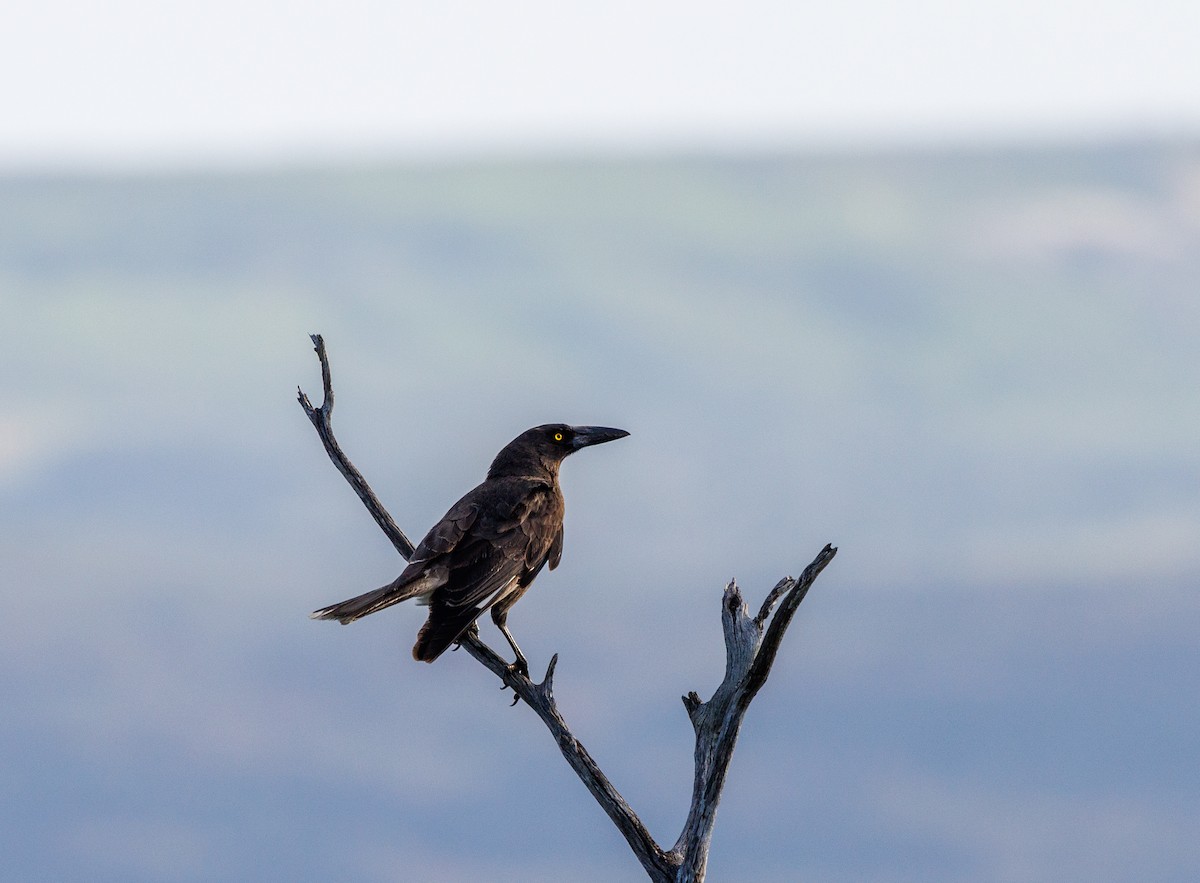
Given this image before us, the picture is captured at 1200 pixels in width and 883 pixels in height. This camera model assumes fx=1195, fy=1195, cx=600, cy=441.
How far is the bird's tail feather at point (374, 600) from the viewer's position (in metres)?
7.69

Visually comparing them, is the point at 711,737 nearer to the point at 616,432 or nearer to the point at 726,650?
the point at 726,650

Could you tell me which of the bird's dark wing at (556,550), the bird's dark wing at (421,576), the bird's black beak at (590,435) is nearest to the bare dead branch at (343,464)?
the bird's dark wing at (421,576)

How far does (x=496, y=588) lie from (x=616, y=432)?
2209mm

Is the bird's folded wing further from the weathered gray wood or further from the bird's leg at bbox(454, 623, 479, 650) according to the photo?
the weathered gray wood

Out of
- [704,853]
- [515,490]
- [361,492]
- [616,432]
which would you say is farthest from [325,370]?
[704,853]

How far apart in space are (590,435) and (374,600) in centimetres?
283

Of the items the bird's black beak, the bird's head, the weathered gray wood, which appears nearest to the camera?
the weathered gray wood

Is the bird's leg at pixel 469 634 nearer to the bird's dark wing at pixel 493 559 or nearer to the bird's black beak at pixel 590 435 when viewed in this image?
the bird's dark wing at pixel 493 559

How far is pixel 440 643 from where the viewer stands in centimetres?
761

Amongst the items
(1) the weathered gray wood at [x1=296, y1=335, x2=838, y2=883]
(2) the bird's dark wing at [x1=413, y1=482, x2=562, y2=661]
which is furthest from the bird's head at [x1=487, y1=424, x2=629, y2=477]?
(1) the weathered gray wood at [x1=296, y1=335, x2=838, y2=883]

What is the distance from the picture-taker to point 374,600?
7.88 meters

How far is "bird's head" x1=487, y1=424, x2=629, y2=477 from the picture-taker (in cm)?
995

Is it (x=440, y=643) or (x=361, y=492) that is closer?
(x=440, y=643)

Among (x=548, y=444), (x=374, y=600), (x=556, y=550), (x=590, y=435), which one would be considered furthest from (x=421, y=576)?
(x=590, y=435)
